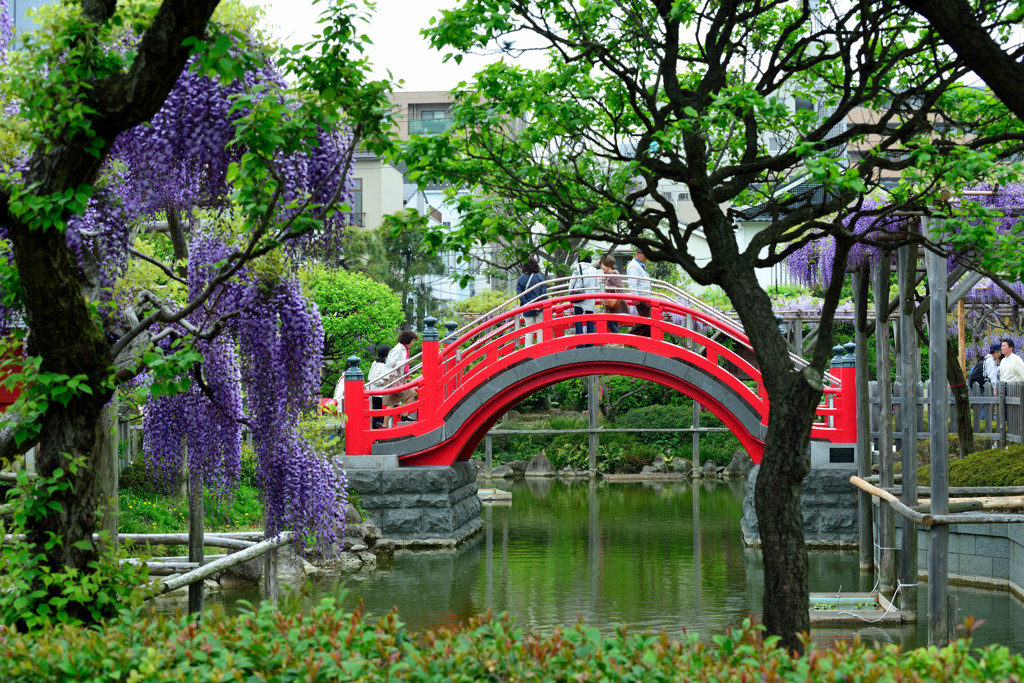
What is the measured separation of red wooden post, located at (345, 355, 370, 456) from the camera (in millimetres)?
14594

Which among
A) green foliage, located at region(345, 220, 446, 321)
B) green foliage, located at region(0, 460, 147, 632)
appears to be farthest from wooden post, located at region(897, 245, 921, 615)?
green foliage, located at region(345, 220, 446, 321)

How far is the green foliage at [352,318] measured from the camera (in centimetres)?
2397

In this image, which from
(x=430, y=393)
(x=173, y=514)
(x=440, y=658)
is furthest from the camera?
(x=430, y=393)

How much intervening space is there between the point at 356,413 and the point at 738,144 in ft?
26.5

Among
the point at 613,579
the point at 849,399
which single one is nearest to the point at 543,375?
the point at 613,579

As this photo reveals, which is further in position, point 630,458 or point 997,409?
point 630,458

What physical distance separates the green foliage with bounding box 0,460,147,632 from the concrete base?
983cm


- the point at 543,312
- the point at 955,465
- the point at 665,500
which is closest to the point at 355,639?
the point at 955,465

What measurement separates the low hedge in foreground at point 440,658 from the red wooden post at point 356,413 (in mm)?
10617

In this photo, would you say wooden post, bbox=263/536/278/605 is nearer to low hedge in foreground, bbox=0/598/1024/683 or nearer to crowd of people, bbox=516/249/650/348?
low hedge in foreground, bbox=0/598/1024/683

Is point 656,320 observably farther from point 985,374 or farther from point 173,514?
point 173,514

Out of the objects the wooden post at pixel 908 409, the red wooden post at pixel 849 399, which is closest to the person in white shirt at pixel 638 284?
the red wooden post at pixel 849 399

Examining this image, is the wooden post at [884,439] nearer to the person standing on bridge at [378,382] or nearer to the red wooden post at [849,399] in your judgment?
the red wooden post at [849,399]

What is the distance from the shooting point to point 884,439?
33.9 ft
